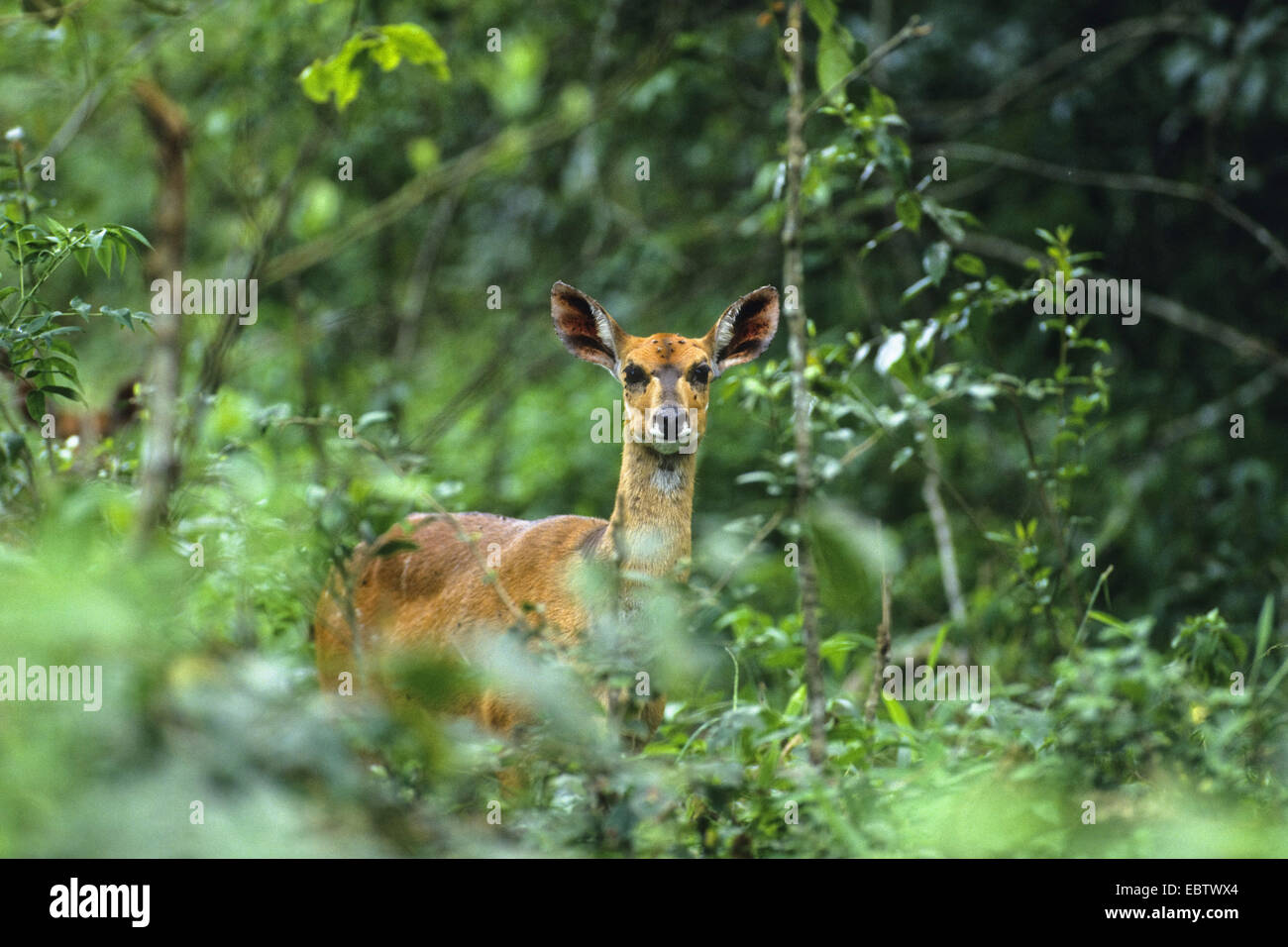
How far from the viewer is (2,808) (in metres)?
1.87

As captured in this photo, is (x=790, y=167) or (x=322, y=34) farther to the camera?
(x=322, y=34)

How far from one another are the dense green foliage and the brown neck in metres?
0.23

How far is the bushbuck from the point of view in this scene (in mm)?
4266

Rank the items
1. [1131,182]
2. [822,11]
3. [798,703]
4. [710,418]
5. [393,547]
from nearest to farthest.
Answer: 1. [393,547]
2. [822,11]
3. [798,703]
4. [1131,182]
5. [710,418]

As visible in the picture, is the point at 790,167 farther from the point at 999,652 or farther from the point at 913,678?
the point at 999,652

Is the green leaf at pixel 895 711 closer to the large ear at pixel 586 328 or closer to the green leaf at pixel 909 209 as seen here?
the large ear at pixel 586 328

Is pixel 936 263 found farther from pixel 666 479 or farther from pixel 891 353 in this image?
pixel 666 479

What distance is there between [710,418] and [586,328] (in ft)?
14.0

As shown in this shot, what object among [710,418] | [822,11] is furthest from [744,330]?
[710,418]

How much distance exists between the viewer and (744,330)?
461 cm

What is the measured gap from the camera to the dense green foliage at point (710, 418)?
2.51m

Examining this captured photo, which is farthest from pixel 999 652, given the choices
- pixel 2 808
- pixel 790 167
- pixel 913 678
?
pixel 2 808

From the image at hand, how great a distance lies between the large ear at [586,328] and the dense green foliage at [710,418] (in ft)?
1.51
